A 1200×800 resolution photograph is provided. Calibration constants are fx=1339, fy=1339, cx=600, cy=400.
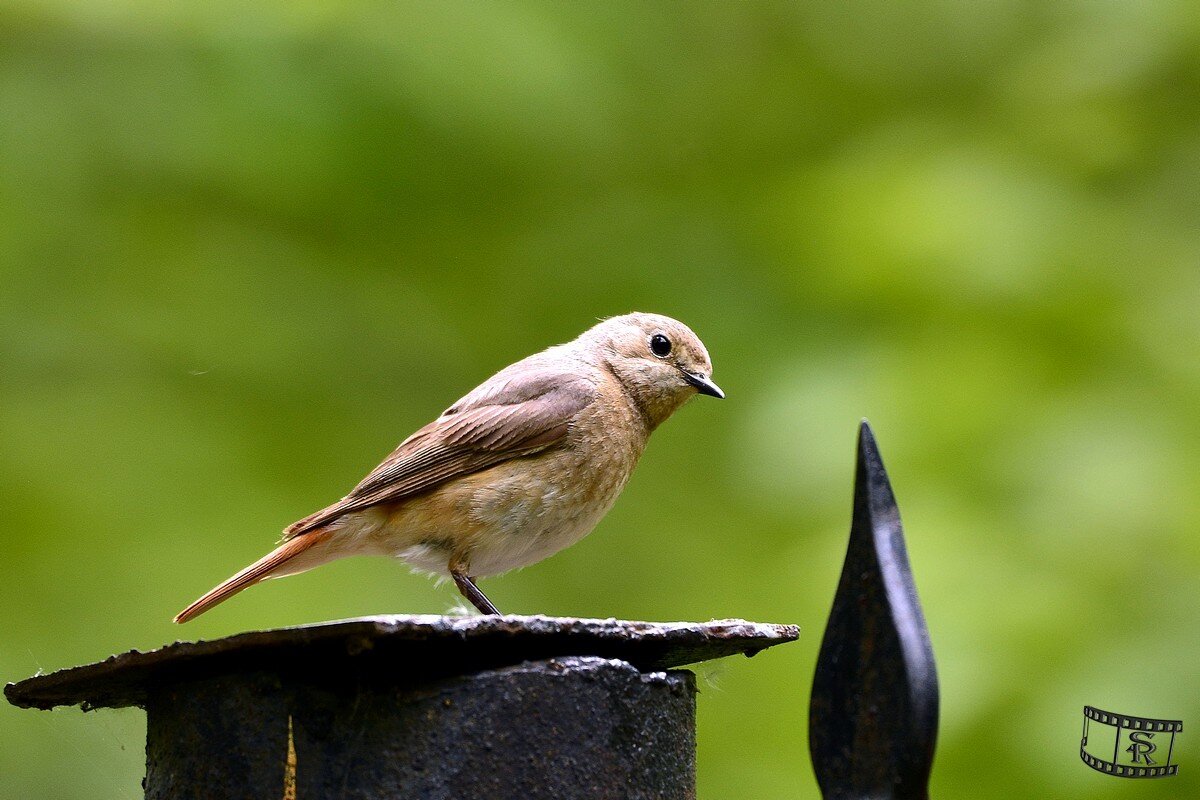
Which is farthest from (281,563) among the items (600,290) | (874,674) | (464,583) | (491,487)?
(874,674)

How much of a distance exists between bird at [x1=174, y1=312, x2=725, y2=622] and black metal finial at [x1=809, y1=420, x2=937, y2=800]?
7.42 ft

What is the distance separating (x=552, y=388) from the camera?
176 inches

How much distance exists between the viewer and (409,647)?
6.50 feet

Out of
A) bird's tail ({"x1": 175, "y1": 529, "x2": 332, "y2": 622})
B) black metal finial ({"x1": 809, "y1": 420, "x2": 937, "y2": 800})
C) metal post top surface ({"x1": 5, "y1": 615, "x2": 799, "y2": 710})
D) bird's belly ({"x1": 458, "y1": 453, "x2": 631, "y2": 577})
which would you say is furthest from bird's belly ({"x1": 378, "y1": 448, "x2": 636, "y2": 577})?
black metal finial ({"x1": 809, "y1": 420, "x2": 937, "y2": 800})

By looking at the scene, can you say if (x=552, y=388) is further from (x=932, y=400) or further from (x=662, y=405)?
(x=932, y=400)

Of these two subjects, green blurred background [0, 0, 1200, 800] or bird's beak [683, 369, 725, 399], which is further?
bird's beak [683, 369, 725, 399]

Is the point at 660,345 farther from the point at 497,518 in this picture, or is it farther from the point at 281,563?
the point at 281,563

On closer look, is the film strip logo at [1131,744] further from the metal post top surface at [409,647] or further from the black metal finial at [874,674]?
the black metal finial at [874,674]

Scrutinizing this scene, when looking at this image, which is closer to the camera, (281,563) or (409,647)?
(409,647)

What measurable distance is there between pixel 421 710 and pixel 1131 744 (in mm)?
2776

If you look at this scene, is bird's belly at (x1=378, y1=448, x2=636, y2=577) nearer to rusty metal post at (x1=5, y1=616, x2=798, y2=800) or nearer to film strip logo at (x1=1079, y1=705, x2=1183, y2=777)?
film strip logo at (x1=1079, y1=705, x2=1183, y2=777)

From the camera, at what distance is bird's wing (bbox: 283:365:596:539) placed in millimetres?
4047

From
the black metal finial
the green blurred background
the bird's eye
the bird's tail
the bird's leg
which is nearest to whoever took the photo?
the black metal finial

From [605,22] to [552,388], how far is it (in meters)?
1.81
